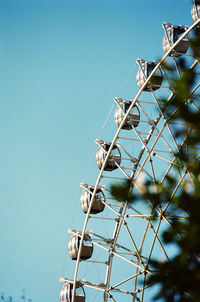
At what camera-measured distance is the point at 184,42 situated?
57.4 feet

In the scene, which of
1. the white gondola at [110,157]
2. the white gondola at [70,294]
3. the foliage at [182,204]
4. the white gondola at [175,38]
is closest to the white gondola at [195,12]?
the white gondola at [175,38]

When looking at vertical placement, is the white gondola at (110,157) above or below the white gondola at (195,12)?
below

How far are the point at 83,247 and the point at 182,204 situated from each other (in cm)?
1260

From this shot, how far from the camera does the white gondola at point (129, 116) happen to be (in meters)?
18.9

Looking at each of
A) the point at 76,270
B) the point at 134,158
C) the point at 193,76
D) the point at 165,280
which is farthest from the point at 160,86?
the point at 165,280

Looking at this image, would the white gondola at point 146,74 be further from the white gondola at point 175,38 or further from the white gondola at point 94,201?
the white gondola at point 94,201

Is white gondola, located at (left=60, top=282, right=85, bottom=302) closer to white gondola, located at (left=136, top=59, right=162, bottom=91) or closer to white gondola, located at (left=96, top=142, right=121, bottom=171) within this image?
white gondola, located at (left=96, top=142, right=121, bottom=171)

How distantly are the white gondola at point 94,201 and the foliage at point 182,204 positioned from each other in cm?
1176

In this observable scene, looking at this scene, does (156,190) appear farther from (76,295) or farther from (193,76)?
(76,295)

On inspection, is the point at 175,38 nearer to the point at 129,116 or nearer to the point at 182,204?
the point at 129,116

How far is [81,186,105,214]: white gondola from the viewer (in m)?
19.9

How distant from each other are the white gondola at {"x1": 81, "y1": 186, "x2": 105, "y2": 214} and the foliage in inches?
463

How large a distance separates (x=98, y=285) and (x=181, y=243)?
1343cm

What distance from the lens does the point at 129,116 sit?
1894 cm
